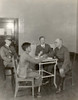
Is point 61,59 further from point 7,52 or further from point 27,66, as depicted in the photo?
point 7,52

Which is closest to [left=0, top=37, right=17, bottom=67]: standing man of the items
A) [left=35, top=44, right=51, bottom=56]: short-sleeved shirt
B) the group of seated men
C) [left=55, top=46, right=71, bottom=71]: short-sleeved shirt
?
the group of seated men

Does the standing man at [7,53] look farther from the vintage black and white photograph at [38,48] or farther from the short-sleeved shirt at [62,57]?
the short-sleeved shirt at [62,57]

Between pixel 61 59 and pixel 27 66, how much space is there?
249mm

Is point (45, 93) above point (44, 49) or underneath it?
underneath

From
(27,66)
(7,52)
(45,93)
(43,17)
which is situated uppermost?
(43,17)

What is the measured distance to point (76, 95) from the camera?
1.41 m

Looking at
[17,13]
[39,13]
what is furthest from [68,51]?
[17,13]

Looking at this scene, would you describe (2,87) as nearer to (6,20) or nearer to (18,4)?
(6,20)

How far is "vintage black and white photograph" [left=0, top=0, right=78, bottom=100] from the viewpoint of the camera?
48.3 inches

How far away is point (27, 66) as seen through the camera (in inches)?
51.5

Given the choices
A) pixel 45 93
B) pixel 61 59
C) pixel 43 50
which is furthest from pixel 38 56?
pixel 45 93

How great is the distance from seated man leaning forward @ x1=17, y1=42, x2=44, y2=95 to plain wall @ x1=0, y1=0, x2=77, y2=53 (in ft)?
0.22

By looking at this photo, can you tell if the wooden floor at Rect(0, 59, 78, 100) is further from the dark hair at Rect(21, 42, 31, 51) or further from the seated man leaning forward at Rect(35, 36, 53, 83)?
the dark hair at Rect(21, 42, 31, 51)

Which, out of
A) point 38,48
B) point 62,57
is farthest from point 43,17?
point 62,57
